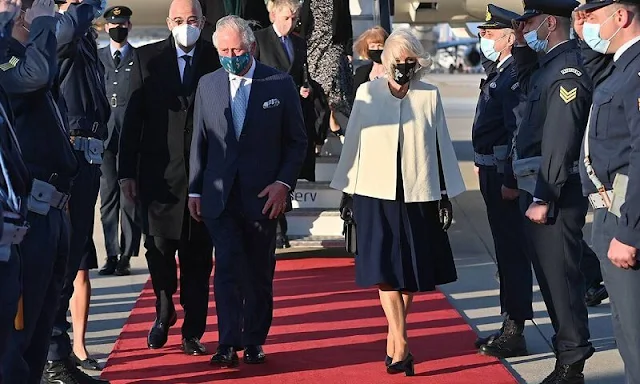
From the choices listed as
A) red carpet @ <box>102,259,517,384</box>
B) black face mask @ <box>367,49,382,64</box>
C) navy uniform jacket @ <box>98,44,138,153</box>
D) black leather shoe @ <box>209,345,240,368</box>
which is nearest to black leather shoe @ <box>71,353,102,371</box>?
red carpet @ <box>102,259,517,384</box>

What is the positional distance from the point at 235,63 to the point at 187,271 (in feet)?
4.48

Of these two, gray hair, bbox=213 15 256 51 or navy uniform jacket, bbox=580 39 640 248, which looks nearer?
navy uniform jacket, bbox=580 39 640 248

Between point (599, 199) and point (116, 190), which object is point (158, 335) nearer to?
point (116, 190)

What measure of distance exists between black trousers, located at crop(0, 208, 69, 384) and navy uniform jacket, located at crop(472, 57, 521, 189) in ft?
9.40

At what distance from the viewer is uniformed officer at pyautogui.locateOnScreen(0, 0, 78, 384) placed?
16.3ft

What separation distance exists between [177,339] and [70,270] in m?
1.34

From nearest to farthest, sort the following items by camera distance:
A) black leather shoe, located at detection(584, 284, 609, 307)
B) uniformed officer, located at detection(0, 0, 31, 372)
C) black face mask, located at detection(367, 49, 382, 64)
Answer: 1. uniformed officer, located at detection(0, 0, 31, 372)
2. black leather shoe, located at detection(584, 284, 609, 307)
3. black face mask, located at detection(367, 49, 382, 64)

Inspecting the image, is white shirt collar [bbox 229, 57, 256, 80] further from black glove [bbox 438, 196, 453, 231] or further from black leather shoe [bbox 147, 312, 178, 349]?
black leather shoe [bbox 147, 312, 178, 349]

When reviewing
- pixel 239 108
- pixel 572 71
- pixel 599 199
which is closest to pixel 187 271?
pixel 239 108

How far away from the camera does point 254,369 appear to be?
687cm

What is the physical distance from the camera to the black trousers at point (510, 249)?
7324mm

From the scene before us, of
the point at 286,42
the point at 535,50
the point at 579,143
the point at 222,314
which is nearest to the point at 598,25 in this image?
the point at 579,143

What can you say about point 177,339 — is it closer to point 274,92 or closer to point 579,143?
point 274,92

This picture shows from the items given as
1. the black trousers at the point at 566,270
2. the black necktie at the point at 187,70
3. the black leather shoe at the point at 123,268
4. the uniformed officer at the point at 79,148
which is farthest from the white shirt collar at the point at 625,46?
the black leather shoe at the point at 123,268
